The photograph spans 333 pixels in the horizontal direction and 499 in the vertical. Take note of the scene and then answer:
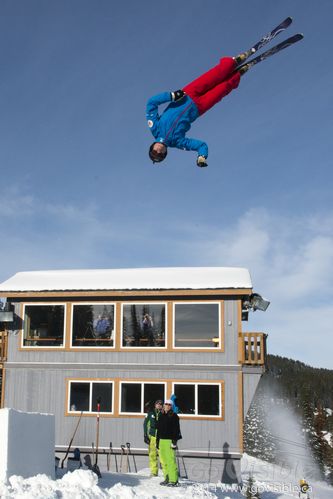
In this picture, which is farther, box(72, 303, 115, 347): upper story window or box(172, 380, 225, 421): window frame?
box(72, 303, 115, 347): upper story window

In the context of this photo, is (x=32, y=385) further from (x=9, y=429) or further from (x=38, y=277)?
(x=9, y=429)

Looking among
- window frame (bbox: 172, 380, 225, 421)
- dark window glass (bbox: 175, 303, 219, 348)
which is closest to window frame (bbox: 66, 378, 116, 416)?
window frame (bbox: 172, 380, 225, 421)

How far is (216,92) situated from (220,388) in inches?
425

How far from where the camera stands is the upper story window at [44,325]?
19.0m

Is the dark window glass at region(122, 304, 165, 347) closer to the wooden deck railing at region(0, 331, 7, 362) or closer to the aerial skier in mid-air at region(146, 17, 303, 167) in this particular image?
the wooden deck railing at region(0, 331, 7, 362)

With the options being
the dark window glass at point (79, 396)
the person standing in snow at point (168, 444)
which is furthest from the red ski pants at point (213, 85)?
the dark window glass at point (79, 396)

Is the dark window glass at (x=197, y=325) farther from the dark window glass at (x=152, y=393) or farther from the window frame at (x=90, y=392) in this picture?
the window frame at (x=90, y=392)

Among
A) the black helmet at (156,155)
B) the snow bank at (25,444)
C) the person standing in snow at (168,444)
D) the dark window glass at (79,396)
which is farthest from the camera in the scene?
the dark window glass at (79,396)

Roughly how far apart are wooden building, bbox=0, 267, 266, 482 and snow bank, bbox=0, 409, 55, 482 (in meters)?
8.66

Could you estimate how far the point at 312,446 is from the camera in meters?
76.9

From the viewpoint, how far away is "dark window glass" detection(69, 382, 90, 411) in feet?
60.3

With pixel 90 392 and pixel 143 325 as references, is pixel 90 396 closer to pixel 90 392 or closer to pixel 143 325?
pixel 90 392

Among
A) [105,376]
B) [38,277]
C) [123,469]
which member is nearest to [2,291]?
[38,277]

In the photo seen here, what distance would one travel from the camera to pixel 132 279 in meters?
19.0
